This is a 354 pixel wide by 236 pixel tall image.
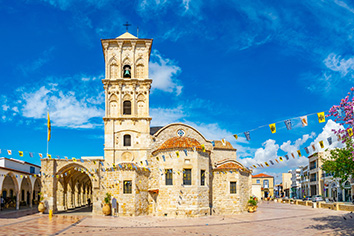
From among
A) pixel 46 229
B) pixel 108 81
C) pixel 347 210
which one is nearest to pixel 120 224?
pixel 46 229

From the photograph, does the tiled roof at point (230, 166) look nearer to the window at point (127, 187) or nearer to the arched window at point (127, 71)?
the window at point (127, 187)

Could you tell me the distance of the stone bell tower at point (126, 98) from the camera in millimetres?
33438

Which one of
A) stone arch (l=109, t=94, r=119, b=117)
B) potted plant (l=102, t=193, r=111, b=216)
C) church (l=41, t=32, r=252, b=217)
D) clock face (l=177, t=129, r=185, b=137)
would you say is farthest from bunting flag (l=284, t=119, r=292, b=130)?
stone arch (l=109, t=94, r=119, b=117)

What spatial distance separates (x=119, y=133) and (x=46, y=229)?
14043 mm

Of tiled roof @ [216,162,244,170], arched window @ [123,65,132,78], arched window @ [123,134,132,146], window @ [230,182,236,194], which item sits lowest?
window @ [230,182,236,194]

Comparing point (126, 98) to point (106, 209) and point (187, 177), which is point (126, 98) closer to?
point (187, 177)

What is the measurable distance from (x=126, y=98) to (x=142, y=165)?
7618 millimetres

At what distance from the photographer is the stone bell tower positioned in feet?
110

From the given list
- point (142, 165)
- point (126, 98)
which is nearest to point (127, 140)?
point (142, 165)

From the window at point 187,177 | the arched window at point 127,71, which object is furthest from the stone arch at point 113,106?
the window at point 187,177

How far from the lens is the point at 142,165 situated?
31.6m

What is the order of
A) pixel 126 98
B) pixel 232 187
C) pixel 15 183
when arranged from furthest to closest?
pixel 15 183 < pixel 126 98 < pixel 232 187

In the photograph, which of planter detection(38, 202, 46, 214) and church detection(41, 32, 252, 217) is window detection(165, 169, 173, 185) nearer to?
→ church detection(41, 32, 252, 217)

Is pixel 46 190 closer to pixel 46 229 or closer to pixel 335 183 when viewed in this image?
pixel 46 229
